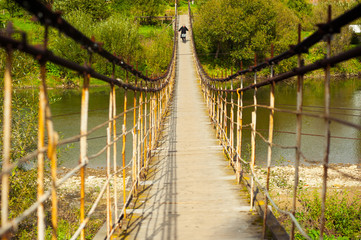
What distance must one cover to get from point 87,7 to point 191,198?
2683 centimetres

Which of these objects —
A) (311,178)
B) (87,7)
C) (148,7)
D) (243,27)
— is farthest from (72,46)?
(311,178)

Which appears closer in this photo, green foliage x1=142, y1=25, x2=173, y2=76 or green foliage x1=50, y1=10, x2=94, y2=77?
green foliage x1=50, y1=10, x2=94, y2=77

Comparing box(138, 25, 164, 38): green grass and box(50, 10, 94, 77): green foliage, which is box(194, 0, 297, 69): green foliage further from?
box(50, 10, 94, 77): green foliage

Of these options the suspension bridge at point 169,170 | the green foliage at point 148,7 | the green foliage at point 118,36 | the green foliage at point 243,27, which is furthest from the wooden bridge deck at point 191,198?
the green foliage at point 148,7

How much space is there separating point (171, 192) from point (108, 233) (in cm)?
119

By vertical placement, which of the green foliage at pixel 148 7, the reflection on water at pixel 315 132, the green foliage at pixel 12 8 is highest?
the green foliage at pixel 148 7

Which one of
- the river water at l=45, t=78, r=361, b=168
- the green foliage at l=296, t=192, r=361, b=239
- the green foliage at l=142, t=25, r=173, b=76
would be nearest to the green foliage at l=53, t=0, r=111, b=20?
the green foliage at l=142, t=25, r=173, b=76

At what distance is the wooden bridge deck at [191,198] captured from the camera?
249 cm

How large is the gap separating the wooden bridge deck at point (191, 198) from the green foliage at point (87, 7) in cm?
2334

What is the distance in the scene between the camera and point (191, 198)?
3234 mm

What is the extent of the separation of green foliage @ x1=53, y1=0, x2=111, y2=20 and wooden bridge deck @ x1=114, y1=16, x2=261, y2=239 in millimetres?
23337

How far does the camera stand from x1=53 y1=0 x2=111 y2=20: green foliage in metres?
26.5

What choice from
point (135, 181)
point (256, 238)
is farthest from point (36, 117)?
point (256, 238)

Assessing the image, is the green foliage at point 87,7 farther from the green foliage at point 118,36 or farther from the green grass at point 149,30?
the green foliage at point 118,36
